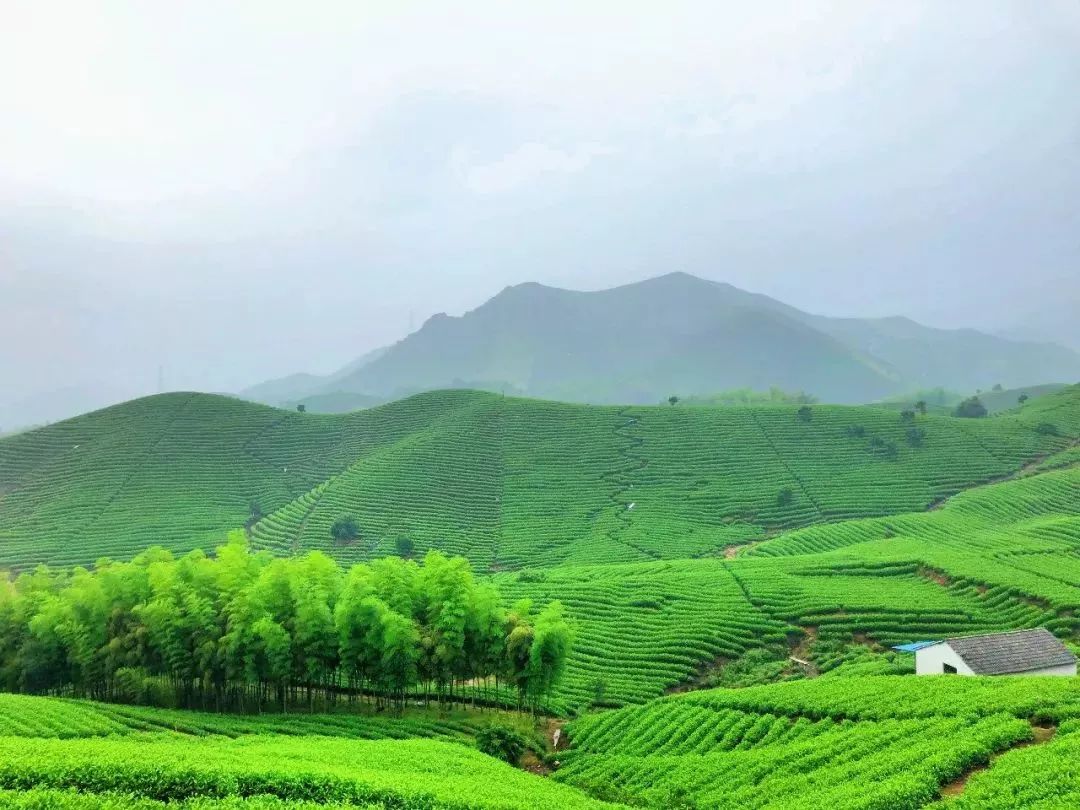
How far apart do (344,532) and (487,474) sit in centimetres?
2003

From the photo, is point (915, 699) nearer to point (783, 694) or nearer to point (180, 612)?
point (783, 694)

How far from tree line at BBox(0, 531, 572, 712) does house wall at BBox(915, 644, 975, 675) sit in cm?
1535

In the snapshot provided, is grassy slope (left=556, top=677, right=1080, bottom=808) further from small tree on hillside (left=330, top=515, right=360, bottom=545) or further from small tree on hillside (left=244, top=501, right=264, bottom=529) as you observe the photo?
small tree on hillside (left=244, top=501, right=264, bottom=529)

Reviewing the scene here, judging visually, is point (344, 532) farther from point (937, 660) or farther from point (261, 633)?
point (937, 660)

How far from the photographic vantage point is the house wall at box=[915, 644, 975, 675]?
26984 millimetres

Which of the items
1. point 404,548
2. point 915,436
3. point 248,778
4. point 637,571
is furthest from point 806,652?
point 915,436

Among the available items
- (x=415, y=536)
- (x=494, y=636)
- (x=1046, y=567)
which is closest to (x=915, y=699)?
(x=494, y=636)

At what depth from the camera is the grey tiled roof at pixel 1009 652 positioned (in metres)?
26.8

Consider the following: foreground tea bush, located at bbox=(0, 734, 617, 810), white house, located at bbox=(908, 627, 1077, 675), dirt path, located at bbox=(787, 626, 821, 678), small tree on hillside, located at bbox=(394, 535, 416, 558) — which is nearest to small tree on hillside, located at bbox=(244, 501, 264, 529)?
small tree on hillside, located at bbox=(394, 535, 416, 558)

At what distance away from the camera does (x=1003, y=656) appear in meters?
27.3

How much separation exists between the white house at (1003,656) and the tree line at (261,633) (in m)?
15.6

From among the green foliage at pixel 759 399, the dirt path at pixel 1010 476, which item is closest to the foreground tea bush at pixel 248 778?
the dirt path at pixel 1010 476

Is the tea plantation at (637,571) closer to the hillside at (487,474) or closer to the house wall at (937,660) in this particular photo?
the hillside at (487,474)

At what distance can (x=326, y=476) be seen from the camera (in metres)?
87.9
